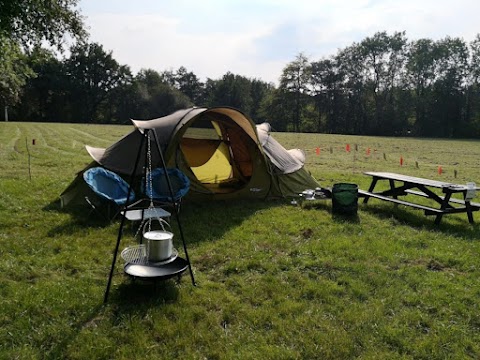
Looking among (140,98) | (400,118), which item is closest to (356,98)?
(400,118)

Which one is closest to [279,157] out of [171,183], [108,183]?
[171,183]

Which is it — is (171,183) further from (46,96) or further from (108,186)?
(46,96)

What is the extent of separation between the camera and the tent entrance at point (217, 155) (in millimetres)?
9070

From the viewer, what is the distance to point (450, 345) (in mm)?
3398

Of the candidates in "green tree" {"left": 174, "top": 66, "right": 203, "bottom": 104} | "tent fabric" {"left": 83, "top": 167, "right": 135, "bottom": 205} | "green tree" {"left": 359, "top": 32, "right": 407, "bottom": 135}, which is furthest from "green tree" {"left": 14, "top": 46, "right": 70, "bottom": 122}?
"tent fabric" {"left": 83, "top": 167, "right": 135, "bottom": 205}

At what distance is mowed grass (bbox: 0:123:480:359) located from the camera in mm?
3314

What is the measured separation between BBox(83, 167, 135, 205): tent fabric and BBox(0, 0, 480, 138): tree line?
46024 millimetres

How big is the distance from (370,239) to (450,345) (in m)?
2.64

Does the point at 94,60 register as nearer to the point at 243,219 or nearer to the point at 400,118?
the point at 400,118

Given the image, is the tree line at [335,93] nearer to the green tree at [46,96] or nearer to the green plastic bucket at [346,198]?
the green tree at [46,96]

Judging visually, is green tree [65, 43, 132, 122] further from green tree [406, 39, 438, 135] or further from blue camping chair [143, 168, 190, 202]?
blue camping chair [143, 168, 190, 202]

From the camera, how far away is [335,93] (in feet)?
174

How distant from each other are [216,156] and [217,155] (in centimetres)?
3

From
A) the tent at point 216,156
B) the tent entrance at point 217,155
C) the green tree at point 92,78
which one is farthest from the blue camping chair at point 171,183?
the green tree at point 92,78
